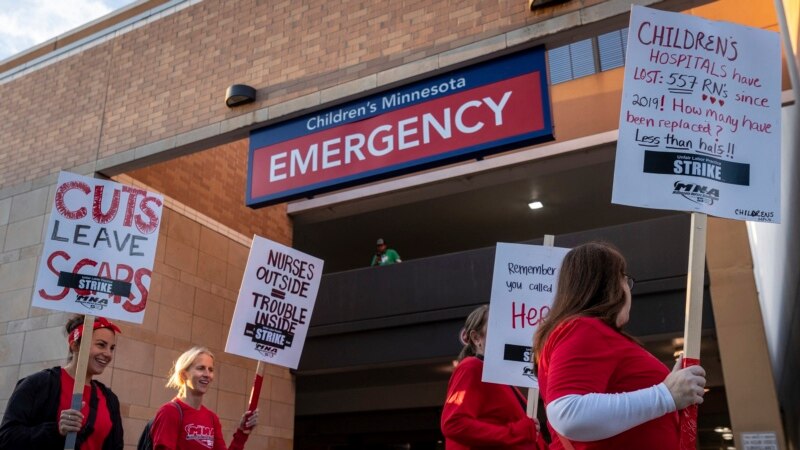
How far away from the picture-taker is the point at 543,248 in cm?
525

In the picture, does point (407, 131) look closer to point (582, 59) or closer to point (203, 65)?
point (203, 65)

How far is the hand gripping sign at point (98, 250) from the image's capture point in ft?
16.4

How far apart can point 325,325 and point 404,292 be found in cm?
142

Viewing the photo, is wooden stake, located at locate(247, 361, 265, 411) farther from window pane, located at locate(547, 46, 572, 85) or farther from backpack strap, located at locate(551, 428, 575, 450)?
window pane, located at locate(547, 46, 572, 85)

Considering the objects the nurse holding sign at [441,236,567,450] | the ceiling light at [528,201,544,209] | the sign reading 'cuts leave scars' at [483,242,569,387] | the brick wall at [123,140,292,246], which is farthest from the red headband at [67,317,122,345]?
the ceiling light at [528,201,544,209]

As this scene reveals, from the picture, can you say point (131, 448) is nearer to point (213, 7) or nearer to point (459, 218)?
point (213, 7)

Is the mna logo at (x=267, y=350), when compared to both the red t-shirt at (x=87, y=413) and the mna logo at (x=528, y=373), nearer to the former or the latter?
the red t-shirt at (x=87, y=413)

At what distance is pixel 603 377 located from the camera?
2.25 m

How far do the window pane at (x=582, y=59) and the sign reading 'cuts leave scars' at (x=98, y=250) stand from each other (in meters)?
7.89

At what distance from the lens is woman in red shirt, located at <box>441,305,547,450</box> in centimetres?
402

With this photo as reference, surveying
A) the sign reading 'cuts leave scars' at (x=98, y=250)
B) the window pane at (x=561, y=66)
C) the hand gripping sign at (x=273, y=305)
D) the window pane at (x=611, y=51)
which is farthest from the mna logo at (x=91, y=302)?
the window pane at (x=611, y=51)

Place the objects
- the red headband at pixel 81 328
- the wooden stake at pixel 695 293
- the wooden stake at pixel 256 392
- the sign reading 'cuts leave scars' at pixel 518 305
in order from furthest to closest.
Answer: the wooden stake at pixel 256 392, the red headband at pixel 81 328, the sign reading 'cuts leave scars' at pixel 518 305, the wooden stake at pixel 695 293

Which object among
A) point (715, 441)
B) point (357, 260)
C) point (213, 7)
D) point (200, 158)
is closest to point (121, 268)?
point (213, 7)

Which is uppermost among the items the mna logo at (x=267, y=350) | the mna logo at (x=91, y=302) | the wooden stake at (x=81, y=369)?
the mna logo at (x=91, y=302)
